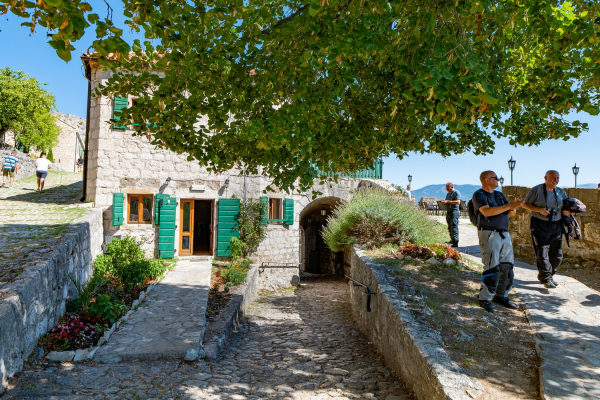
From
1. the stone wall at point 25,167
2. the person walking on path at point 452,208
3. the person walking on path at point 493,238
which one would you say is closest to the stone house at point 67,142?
the stone wall at point 25,167

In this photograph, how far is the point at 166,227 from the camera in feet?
34.0

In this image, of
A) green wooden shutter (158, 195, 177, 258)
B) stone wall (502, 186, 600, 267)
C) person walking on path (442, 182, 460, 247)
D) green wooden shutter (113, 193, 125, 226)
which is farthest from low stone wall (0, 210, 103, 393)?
stone wall (502, 186, 600, 267)

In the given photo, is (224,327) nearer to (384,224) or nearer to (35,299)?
(35,299)

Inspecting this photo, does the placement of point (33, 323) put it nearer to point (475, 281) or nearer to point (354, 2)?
point (354, 2)

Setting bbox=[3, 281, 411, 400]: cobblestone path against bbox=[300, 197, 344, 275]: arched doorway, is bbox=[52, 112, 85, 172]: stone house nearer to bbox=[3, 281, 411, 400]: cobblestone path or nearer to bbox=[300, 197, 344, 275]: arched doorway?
bbox=[300, 197, 344, 275]: arched doorway

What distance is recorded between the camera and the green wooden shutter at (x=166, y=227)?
33.7ft

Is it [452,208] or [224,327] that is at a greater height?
[452,208]

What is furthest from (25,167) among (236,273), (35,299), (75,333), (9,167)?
(35,299)

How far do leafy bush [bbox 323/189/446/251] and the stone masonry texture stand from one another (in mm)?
5916

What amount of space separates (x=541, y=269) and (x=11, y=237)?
846 centimetres

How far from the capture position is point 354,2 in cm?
299

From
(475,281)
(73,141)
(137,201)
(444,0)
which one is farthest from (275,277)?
(73,141)

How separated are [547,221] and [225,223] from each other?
8.11 m

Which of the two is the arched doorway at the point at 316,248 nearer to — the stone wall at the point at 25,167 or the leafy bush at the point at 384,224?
the leafy bush at the point at 384,224
